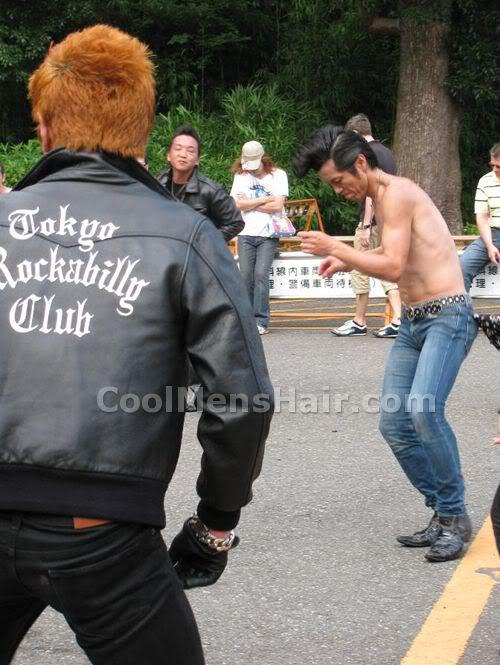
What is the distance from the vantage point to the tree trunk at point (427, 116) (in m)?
17.1

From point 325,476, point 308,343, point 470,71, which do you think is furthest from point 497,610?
point 470,71

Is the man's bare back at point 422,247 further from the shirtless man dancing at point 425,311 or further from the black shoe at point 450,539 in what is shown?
the black shoe at point 450,539

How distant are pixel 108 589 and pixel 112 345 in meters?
0.45

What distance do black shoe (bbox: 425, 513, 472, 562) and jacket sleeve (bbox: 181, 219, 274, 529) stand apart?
2.60m

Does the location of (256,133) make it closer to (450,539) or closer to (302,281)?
(302,281)

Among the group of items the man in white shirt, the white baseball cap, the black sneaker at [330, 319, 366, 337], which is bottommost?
the black sneaker at [330, 319, 366, 337]

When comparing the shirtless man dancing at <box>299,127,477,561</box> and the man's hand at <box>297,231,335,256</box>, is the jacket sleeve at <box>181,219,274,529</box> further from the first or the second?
the shirtless man dancing at <box>299,127,477,561</box>

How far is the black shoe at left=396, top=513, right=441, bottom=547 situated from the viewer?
4.92 meters

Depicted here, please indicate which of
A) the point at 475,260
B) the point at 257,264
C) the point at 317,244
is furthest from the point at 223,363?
the point at 257,264

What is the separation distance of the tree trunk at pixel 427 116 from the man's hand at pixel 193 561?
14.9m

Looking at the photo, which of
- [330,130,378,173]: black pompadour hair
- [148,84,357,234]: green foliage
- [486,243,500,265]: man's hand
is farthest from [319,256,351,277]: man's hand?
[148,84,357,234]: green foliage

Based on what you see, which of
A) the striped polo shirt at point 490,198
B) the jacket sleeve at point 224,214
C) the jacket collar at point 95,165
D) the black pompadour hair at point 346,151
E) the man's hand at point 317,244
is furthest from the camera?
the striped polo shirt at point 490,198

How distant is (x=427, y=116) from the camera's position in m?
17.1

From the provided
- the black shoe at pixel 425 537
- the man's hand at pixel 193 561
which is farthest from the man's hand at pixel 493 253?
the man's hand at pixel 193 561
